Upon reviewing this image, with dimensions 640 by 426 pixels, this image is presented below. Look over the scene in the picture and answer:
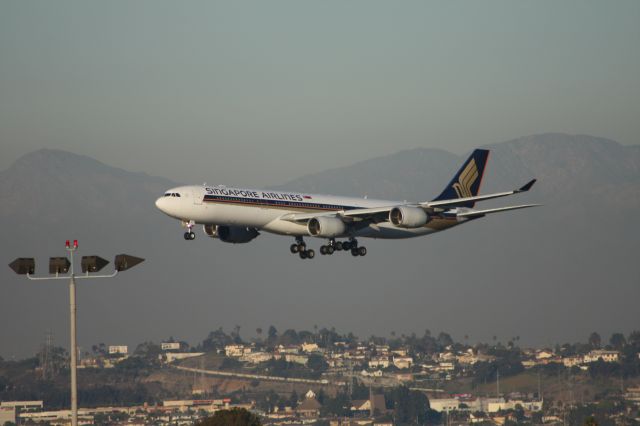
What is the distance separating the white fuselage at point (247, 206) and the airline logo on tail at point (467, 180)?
1803 centimetres

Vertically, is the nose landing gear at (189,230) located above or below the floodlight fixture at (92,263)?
above

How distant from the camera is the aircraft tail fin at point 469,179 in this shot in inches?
4606

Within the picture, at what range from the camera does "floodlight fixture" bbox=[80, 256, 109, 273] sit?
2456 inches

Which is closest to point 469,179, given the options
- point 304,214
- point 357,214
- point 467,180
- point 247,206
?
point 467,180

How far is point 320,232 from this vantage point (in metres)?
97.1

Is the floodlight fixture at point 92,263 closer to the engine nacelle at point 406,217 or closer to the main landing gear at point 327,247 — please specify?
the main landing gear at point 327,247

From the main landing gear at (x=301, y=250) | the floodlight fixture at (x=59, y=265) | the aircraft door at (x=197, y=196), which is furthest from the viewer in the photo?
the main landing gear at (x=301, y=250)

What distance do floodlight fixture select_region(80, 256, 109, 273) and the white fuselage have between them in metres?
29.5

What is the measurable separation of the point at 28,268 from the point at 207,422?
102 m

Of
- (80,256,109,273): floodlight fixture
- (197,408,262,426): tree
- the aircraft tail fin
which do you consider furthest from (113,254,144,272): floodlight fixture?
(197,408,262,426): tree

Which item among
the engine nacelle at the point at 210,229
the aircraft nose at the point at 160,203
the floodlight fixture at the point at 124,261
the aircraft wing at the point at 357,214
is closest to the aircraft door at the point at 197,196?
the aircraft nose at the point at 160,203

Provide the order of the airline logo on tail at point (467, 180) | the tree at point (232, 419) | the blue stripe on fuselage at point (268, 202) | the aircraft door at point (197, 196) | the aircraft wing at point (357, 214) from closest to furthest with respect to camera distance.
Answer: the aircraft door at point (197, 196) < the blue stripe on fuselage at point (268, 202) < the aircraft wing at point (357, 214) < the airline logo on tail at point (467, 180) < the tree at point (232, 419)

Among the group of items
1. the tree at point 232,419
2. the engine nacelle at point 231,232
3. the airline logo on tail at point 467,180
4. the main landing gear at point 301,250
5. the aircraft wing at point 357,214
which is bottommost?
the tree at point 232,419

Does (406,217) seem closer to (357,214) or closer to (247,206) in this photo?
(357,214)
